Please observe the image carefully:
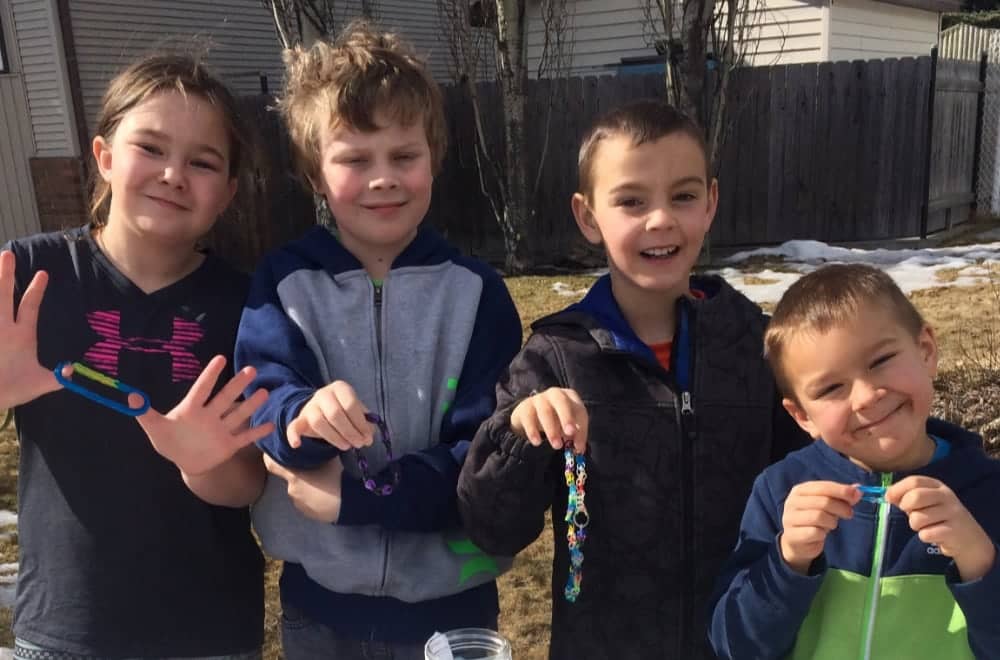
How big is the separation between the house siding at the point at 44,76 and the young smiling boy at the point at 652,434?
11682mm

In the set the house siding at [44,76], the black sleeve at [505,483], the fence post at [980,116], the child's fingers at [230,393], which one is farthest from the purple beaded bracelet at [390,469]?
the fence post at [980,116]

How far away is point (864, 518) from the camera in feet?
4.82

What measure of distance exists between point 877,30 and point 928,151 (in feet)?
11.2

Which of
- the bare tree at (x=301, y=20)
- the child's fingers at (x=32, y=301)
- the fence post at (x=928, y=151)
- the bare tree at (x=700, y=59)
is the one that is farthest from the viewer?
the fence post at (x=928, y=151)

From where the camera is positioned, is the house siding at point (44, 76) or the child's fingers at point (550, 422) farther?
the house siding at point (44, 76)

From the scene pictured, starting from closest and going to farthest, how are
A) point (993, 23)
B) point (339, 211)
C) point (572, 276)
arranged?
1. point (339, 211)
2. point (572, 276)
3. point (993, 23)

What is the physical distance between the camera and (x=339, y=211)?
189 cm

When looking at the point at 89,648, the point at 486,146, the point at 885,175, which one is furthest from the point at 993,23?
the point at 89,648

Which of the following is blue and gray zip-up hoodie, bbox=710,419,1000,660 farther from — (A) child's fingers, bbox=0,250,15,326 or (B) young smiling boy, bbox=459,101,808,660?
(A) child's fingers, bbox=0,250,15,326

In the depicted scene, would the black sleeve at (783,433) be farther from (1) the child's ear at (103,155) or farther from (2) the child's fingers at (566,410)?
(1) the child's ear at (103,155)

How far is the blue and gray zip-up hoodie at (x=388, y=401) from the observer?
1734mm

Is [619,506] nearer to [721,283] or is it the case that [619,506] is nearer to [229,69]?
[721,283]

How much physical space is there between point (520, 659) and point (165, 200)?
2228 mm

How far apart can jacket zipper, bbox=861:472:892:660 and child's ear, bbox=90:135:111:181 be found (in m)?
1.77
